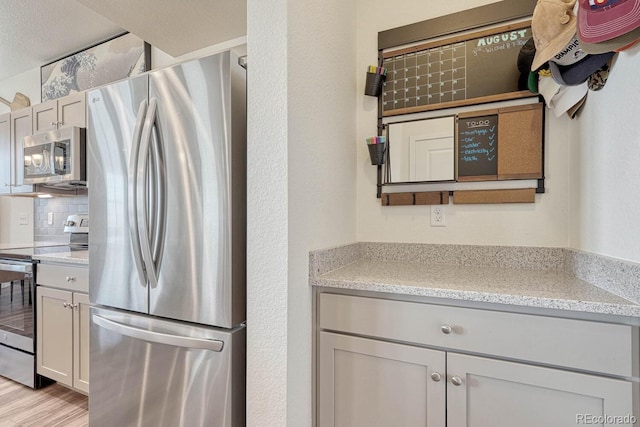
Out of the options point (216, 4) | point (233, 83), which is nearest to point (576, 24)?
point (233, 83)

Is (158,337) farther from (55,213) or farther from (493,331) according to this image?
(55,213)

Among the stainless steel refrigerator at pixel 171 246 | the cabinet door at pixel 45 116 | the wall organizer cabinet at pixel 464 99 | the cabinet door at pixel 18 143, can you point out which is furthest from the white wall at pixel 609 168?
the cabinet door at pixel 18 143

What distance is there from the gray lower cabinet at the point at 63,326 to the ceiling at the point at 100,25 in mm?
1491

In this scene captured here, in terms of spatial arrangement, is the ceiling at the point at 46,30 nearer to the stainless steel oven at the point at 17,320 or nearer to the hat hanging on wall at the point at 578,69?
the stainless steel oven at the point at 17,320

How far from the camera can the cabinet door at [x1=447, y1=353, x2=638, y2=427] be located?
0.87 metres

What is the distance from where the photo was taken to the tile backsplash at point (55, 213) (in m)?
2.88

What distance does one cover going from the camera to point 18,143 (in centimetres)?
279

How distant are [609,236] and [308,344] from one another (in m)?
1.15

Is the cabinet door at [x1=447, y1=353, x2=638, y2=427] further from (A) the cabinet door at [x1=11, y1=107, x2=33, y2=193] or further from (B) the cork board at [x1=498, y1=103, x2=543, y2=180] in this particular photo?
(A) the cabinet door at [x1=11, y1=107, x2=33, y2=193]

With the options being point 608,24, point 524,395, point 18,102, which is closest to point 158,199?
point 524,395

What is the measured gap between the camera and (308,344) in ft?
4.00

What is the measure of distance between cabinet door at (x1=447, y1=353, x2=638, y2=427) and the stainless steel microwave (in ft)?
9.24

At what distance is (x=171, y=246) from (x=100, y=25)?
2.42 meters

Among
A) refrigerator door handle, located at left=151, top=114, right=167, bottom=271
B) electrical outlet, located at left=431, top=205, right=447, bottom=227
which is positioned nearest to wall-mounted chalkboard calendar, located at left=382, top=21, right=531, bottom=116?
electrical outlet, located at left=431, top=205, right=447, bottom=227
